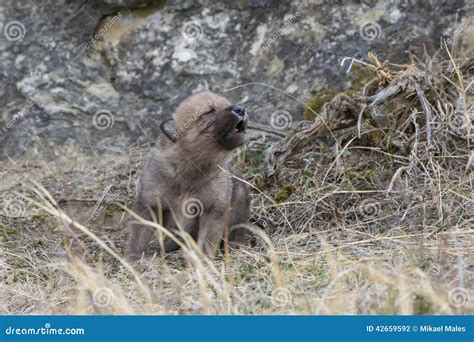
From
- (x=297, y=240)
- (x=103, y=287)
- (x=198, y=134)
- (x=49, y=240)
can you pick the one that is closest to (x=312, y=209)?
(x=297, y=240)

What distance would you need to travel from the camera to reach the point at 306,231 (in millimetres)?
6750

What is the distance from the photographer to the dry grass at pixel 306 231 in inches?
185

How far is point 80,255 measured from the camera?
659 centimetres

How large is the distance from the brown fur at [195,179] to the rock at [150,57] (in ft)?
4.49

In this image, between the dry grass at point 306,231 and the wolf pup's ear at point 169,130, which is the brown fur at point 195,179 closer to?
the wolf pup's ear at point 169,130

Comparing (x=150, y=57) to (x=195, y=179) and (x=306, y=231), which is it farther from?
(x=306, y=231)

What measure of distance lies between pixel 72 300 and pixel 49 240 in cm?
179

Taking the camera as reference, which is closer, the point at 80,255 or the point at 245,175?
the point at 80,255

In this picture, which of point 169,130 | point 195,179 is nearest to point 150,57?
point 169,130

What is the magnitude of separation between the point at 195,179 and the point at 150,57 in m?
1.90

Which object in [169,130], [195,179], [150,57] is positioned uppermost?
[150,57]

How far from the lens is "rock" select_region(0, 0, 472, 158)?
7902 millimetres

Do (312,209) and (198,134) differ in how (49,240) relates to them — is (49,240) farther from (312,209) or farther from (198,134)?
(312,209)

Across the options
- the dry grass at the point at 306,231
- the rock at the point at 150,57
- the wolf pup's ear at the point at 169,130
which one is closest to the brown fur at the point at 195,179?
the wolf pup's ear at the point at 169,130
